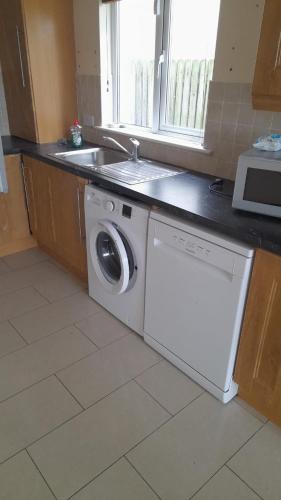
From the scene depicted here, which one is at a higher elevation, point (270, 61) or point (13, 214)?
point (270, 61)

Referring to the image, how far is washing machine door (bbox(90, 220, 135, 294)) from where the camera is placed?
182 centimetres

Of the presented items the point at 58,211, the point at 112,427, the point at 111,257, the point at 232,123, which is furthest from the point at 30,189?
the point at 112,427

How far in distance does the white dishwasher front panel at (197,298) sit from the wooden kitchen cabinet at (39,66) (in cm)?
167

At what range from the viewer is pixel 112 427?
4.96 feet

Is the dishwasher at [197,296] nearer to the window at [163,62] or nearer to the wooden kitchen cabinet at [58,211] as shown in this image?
the wooden kitchen cabinet at [58,211]

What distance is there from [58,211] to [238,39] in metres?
1.51

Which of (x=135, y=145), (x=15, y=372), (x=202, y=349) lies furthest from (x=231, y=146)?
(x=15, y=372)

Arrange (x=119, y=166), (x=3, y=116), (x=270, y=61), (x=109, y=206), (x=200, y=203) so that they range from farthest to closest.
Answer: (x=3, y=116) < (x=119, y=166) < (x=109, y=206) < (x=200, y=203) < (x=270, y=61)

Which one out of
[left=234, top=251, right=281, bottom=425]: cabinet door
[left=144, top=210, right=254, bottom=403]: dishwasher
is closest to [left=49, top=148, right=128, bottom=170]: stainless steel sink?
[left=144, top=210, right=254, bottom=403]: dishwasher

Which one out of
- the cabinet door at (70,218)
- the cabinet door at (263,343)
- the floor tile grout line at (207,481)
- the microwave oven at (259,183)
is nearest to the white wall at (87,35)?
the cabinet door at (70,218)

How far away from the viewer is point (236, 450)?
1.43m

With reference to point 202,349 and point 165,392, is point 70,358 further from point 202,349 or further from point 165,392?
point 202,349

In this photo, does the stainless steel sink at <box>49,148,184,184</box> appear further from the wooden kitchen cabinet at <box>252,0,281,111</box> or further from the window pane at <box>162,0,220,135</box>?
the wooden kitchen cabinet at <box>252,0,281,111</box>

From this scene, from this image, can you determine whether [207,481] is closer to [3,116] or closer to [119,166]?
[119,166]
